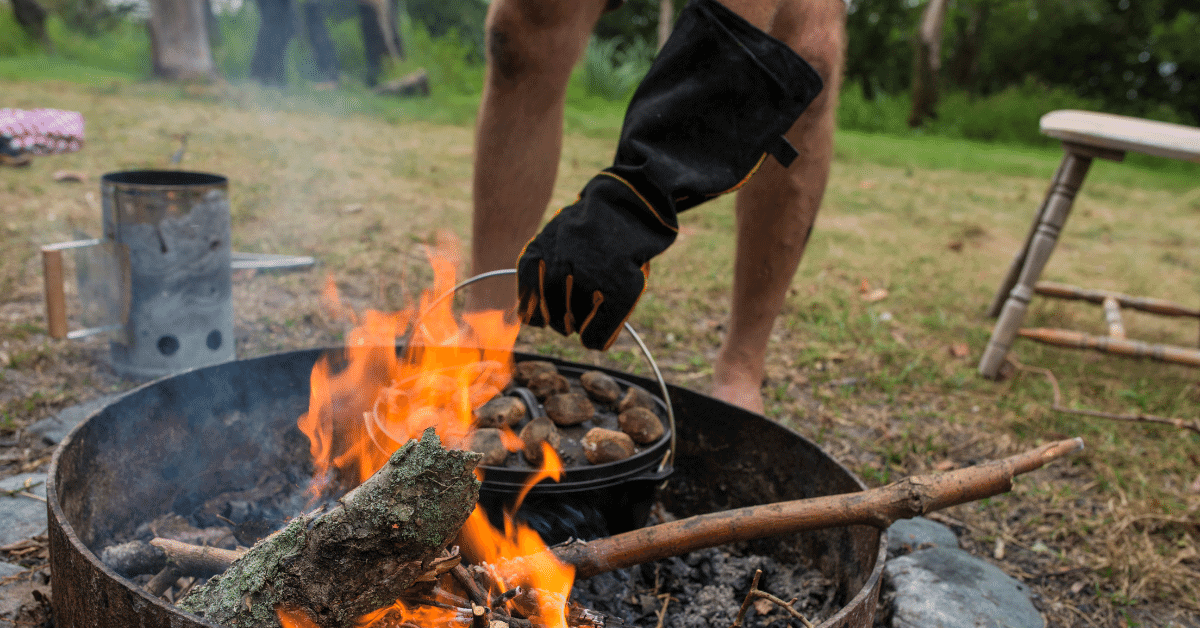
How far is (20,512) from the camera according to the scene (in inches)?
67.2

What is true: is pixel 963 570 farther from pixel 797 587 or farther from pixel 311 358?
pixel 311 358

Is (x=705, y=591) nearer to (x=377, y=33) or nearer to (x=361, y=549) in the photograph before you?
(x=361, y=549)

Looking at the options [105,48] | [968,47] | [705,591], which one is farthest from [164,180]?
[105,48]

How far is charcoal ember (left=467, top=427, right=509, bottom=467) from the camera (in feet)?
4.57

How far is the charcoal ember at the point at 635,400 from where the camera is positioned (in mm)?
1678

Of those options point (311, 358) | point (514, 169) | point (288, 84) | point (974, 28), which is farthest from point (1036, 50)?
point (311, 358)

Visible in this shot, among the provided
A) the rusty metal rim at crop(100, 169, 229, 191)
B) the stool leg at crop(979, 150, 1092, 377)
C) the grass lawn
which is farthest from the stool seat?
the rusty metal rim at crop(100, 169, 229, 191)

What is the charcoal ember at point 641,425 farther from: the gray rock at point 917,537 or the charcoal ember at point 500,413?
the gray rock at point 917,537

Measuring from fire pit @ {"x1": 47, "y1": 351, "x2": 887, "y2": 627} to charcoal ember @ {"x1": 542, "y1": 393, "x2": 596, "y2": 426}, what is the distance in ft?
0.99

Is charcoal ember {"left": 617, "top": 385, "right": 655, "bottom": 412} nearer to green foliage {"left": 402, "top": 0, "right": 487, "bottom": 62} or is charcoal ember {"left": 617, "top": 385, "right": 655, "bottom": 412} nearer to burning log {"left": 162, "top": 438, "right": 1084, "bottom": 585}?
burning log {"left": 162, "top": 438, "right": 1084, "bottom": 585}

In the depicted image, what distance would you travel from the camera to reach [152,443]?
1.62 m

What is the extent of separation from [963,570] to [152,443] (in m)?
1.86

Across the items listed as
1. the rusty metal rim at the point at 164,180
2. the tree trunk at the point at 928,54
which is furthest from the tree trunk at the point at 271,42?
the rusty metal rim at the point at 164,180

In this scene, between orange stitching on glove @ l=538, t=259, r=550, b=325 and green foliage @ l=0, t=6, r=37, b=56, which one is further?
green foliage @ l=0, t=6, r=37, b=56
